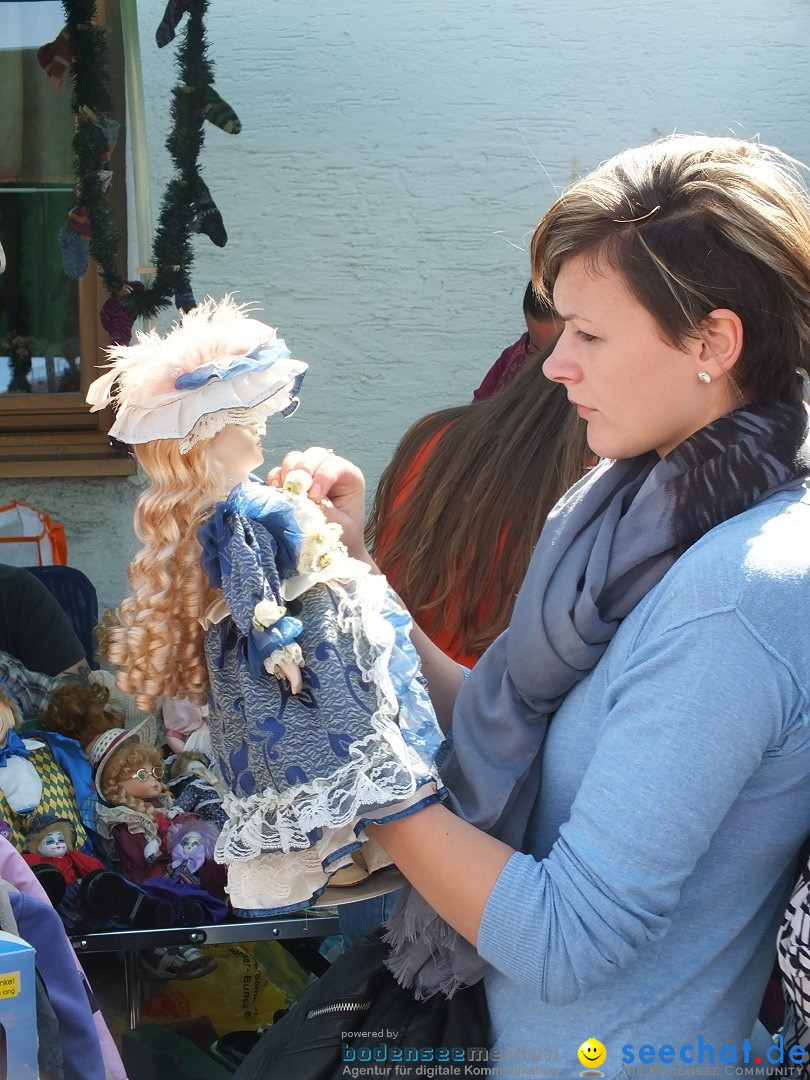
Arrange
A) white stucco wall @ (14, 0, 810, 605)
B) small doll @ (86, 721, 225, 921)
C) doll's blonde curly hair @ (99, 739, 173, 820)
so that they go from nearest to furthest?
A: 1. small doll @ (86, 721, 225, 921)
2. doll's blonde curly hair @ (99, 739, 173, 820)
3. white stucco wall @ (14, 0, 810, 605)

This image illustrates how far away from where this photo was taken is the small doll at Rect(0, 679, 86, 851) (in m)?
2.79

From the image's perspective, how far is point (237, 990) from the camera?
3.04 meters

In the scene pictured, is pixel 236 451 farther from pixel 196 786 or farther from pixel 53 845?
pixel 196 786

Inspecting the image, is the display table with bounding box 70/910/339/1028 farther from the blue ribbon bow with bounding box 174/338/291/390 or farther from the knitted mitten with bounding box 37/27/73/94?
the knitted mitten with bounding box 37/27/73/94

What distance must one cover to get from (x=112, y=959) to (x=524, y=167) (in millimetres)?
3657

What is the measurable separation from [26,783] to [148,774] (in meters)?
0.36

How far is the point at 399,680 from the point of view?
4.39ft

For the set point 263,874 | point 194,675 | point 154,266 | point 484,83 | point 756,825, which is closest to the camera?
point 756,825

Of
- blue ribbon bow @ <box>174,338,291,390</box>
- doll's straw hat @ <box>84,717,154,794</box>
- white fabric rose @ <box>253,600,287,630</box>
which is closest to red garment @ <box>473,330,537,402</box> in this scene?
doll's straw hat @ <box>84,717,154,794</box>

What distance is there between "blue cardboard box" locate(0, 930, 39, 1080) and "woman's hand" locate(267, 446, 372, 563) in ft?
3.27

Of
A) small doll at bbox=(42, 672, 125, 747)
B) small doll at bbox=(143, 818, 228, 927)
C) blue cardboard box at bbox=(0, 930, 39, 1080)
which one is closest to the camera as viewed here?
blue cardboard box at bbox=(0, 930, 39, 1080)

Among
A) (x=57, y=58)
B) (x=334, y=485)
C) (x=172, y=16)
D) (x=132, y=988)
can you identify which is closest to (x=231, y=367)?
(x=334, y=485)

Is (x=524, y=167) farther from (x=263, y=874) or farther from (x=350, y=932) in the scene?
(x=263, y=874)

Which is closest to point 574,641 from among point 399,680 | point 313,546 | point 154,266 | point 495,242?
point 399,680
